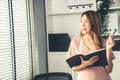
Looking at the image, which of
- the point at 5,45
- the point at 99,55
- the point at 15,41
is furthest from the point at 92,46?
the point at 15,41

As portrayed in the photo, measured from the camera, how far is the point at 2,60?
2436 millimetres

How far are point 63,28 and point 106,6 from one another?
0.75m

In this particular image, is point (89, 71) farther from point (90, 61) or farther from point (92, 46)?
point (92, 46)

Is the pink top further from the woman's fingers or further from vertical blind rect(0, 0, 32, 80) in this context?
vertical blind rect(0, 0, 32, 80)

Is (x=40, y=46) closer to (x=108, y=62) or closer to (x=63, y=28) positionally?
(x=63, y=28)

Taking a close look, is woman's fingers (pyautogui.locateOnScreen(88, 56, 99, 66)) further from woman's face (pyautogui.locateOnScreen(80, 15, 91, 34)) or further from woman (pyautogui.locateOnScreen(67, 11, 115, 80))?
woman's face (pyautogui.locateOnScreen(80, 15, 91, 34))

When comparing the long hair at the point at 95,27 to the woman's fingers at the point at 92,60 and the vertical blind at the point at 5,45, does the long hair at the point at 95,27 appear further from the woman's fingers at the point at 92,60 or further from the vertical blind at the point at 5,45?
the vertical blind at the point at 5,45

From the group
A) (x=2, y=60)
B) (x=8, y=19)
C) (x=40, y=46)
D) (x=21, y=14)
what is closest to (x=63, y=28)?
(x=40, y=46)

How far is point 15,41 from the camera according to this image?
271cm

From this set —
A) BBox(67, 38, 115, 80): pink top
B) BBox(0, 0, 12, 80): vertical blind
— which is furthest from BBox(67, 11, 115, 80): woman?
BBox(0, 0, 12, 80): vertical blind

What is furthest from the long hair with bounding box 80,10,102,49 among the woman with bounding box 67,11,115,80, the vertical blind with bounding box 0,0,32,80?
the vertical blind with bounding box 0,0,32,80

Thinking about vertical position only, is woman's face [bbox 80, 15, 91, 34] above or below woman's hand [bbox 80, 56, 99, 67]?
above

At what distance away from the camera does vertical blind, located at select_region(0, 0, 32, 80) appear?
2.48 metres

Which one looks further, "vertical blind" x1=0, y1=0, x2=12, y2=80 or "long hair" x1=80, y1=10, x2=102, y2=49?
"vertical blind" x1=0, y1=0, x2=12, y2=80
